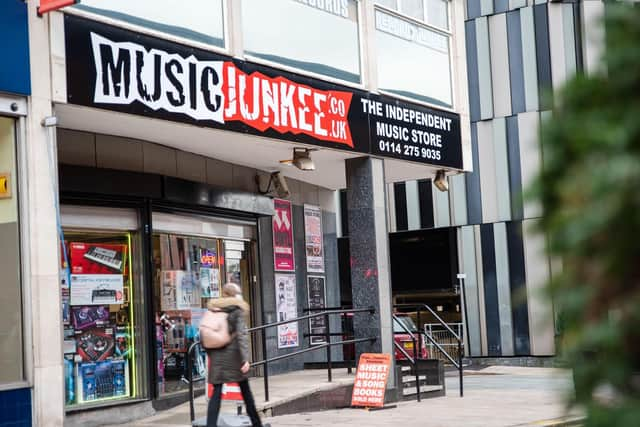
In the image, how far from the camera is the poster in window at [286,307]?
1734cm

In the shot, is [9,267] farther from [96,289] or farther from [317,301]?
[317,301]

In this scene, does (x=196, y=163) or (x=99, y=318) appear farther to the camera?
(x=196, y=163)

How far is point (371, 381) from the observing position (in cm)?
1419

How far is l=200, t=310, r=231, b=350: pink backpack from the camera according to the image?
974cm

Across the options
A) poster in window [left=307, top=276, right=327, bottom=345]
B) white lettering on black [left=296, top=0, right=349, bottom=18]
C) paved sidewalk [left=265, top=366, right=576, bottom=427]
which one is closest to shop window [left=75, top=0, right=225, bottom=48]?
white lettering on black [left=296, top=0, right=349, bottom=18]

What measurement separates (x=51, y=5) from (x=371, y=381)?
7322 mm

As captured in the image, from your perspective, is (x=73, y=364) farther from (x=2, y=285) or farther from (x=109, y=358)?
Result: (x=2, y=285)

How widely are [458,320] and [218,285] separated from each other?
61.5 ft

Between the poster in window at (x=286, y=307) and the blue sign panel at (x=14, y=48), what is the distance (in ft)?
27.5

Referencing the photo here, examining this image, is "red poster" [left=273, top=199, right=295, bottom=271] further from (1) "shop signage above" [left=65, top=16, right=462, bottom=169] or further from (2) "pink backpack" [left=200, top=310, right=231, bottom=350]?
(2) "pink backpack" [left=200, top=310, right=231, bottom=350]

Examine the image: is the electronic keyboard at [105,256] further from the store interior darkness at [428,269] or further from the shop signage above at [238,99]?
the store interior darkness at [428,269]

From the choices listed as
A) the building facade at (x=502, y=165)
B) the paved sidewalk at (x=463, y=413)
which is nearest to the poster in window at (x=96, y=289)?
the paved sidewalk at (x=463, y=413)

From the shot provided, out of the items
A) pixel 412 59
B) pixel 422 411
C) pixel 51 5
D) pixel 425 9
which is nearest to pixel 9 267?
pixel 51 5

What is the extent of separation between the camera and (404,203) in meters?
32.9
